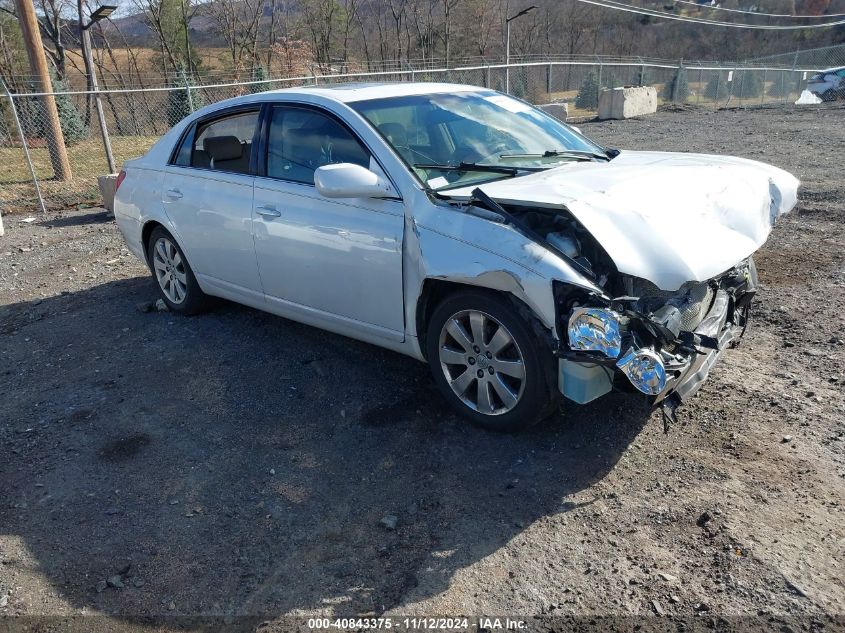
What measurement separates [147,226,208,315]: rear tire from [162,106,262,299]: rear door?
0.69 feet

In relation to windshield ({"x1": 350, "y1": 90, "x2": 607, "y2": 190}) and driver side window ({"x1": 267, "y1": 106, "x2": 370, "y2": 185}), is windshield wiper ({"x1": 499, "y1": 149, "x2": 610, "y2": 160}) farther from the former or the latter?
driver side window ({"x1": 267, "y1": 106, "x2": 370, "y2": 185})

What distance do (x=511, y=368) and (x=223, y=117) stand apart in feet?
10.5

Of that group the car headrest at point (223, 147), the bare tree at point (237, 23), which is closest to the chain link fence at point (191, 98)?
the car headrest at point (223, 147)

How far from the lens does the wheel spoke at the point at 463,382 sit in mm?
3734

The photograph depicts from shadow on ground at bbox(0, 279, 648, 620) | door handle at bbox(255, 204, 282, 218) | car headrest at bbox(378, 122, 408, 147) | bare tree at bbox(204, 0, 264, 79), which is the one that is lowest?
shadow on ground at bbox(0, 279, 648, 620)

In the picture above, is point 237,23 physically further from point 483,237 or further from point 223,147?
point 483,237

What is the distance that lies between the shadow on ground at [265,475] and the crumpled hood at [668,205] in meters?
1.07

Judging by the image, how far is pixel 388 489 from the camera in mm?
3404

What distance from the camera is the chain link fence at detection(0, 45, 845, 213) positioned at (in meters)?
12.8

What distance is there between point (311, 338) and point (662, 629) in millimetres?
3418

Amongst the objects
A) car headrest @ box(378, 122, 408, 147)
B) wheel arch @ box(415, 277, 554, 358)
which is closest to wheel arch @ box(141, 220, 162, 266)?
car headrest @ box(378, 122, 408, 147)

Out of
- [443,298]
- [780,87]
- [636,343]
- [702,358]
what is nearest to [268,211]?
[443,298]

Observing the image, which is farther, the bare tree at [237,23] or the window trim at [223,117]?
the bare tree at [237,23]

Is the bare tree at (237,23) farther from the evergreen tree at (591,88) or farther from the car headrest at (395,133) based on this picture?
the car headrest at (395,133)
